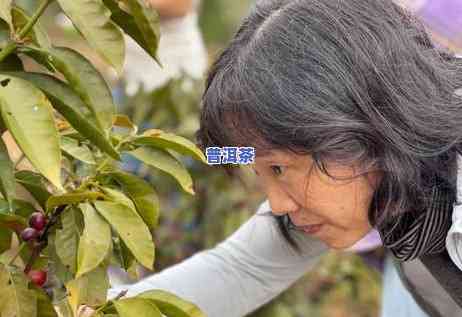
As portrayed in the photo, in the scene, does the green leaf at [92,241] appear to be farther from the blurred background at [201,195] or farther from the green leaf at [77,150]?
the blurred background at [201,195]

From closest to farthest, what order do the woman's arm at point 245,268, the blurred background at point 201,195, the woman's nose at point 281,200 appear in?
1. the woman's nose at point 281,200
2. the woman's arm at point 245,268
3. the blurred background at point 201,195

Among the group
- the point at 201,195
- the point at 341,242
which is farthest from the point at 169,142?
the point at 201,195

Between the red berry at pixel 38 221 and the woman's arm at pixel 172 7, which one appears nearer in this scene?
the red berry at pixel 38 221

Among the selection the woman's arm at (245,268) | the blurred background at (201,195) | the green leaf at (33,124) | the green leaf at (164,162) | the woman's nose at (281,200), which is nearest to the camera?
the green leaf at (33,124)

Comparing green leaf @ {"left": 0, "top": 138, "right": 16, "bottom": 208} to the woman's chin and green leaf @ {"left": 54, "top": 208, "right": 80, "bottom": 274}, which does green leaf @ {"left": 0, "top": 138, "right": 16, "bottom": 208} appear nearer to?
green leaf @ {"left": 54, "top": 208, "right": 80, "bottom": 274}

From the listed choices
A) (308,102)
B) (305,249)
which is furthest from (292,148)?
(305,249)

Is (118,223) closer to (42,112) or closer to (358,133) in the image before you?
(42,112)

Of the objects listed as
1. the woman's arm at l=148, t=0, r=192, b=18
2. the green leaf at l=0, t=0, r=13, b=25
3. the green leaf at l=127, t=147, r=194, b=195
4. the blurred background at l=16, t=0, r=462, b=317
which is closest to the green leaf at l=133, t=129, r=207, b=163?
the green leaf at l=127, t=147, r=194, b=195

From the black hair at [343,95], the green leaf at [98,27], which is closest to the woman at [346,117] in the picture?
the black hair at [343,95]

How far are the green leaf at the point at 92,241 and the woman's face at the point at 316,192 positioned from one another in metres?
0.28

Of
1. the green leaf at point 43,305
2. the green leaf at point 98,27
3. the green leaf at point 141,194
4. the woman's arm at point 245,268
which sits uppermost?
the green leaf at point 98,27

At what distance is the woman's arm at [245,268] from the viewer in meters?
1.55

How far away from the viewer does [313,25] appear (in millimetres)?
1217

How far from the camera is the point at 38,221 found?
1.13 meters
